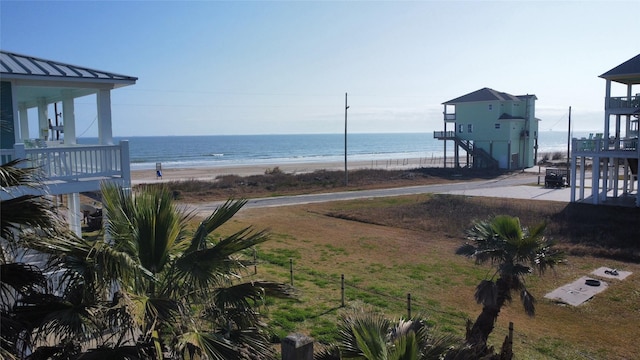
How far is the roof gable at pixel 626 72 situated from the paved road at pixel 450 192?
7576 mm

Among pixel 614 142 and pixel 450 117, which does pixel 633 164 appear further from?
pixel 450 117

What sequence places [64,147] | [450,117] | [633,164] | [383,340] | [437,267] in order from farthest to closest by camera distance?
[450,117]
[633,164]
[437,267]
[64,147]
[383,340]

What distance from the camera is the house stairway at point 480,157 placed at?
179ft

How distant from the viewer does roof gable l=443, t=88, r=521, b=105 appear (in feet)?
179

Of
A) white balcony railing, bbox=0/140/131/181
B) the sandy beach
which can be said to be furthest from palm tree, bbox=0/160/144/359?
the sandy beach

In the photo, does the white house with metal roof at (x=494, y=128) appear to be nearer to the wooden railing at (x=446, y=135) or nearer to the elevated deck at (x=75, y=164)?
the wooden railing at (x=446, y=135)

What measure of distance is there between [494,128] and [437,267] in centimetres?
4326

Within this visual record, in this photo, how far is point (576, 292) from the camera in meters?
12.5

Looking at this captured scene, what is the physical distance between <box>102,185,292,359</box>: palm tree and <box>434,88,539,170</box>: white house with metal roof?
52.6 m

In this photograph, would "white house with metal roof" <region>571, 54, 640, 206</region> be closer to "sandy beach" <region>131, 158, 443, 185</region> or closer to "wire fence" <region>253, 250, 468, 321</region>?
"wire fence" <region>253, 250, 468, 321</region>

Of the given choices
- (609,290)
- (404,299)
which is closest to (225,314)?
(404,299)

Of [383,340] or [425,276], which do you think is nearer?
[383,340]

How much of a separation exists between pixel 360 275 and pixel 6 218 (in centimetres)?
1100

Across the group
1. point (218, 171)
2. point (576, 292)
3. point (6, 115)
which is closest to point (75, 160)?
point (6, 115)
